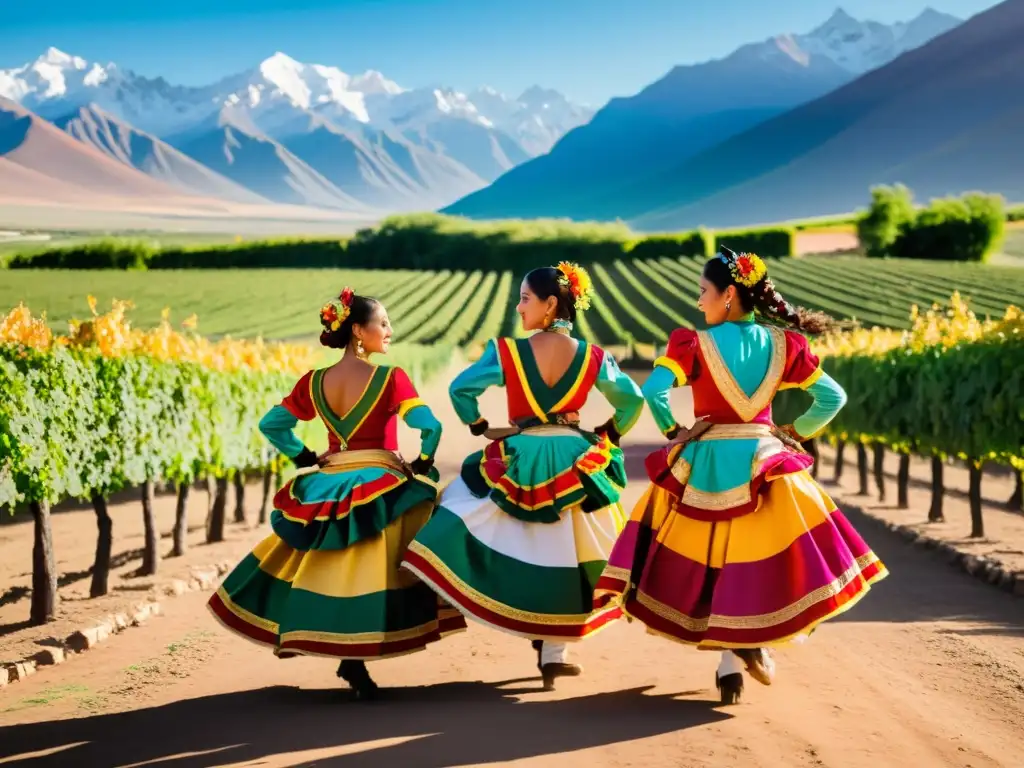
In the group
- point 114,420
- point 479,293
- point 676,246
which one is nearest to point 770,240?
point 676,246

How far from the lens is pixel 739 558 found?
6965 millimetres

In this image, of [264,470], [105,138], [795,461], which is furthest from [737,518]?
[105,138]

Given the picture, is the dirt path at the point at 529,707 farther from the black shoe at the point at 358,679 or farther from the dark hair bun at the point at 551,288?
the dark hair bun at the point at 551,288

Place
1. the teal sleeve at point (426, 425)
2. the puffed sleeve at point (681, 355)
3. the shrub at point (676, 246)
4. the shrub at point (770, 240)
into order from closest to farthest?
the puffed sleeve at point (681, 355), the teal sleeve at point (426, 425), the shrub at point (770, 240), the shrub at point (676, 246)

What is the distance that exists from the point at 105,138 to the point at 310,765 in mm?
77946

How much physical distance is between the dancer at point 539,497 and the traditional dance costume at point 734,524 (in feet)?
0.97

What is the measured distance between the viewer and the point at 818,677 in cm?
777

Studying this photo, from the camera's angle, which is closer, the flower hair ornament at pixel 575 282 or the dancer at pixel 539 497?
the dancer at pixel 539 497

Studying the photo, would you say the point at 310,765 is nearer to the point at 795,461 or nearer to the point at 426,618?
the point at 426,618

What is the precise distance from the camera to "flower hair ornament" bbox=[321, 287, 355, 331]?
25.7 ft

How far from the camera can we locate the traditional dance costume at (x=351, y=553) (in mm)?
7375

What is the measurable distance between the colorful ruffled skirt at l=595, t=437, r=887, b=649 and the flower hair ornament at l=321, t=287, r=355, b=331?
2.00 metres

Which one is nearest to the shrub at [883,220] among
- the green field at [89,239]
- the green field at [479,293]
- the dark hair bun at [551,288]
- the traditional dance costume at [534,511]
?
the green field at [479,293]

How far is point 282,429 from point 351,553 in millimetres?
1004
